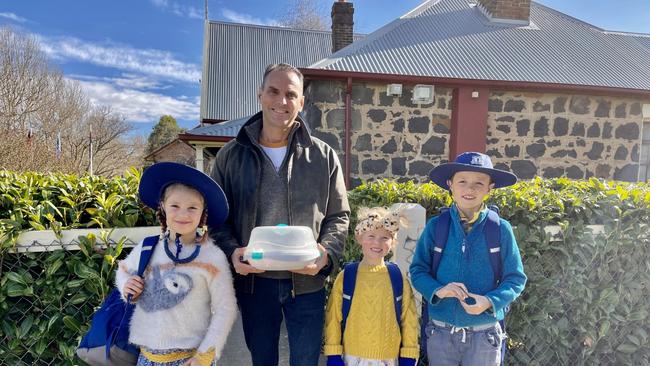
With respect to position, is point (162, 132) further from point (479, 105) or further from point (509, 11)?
point (479, 105)

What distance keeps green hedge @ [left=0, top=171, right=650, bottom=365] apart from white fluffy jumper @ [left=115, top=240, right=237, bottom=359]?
0.64 m

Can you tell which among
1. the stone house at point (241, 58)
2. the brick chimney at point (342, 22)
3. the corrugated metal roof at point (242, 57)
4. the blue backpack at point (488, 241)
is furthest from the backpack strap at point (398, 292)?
the corrugated metal roof at point (242, 57)

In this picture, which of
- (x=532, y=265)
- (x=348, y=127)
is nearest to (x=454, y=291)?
(x=532, y=265)

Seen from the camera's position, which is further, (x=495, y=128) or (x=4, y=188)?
(x=495, y=128)

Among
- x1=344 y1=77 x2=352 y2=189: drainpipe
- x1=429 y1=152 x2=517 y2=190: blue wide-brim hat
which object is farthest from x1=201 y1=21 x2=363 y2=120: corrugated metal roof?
x1=429 y1=152 x2=517 y2=190: blue wide-brim hat

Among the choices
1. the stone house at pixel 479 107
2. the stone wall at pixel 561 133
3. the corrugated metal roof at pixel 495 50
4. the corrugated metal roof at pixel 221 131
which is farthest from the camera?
the corrugated metal roof at pixel 221 131

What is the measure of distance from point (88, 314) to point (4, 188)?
34.7 inches

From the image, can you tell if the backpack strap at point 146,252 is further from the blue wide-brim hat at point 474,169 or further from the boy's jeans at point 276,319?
the blue wide-brim hat at point 474,169

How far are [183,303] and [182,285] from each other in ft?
0.26

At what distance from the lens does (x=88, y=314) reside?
2.34 metres

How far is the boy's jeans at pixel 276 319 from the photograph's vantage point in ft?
6.46

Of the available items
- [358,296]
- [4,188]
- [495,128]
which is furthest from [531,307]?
[495,128]

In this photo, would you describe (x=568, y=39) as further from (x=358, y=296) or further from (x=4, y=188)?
(x=4, y=188)

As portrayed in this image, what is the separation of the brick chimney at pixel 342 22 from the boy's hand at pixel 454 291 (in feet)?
30.8
